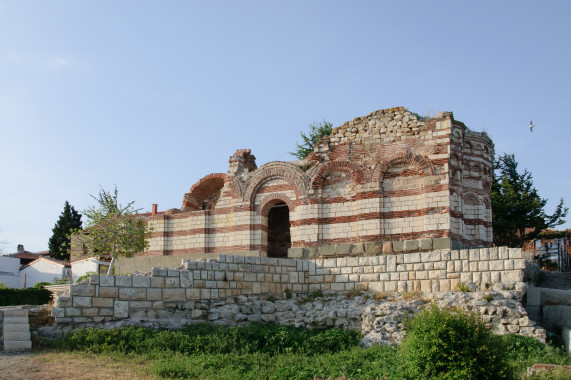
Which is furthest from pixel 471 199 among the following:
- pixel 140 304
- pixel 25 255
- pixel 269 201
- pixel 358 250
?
pixel 25 255

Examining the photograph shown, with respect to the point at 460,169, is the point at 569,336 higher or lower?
lower

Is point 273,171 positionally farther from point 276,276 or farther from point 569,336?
point 569,336

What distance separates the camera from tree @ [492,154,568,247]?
24.7 meters

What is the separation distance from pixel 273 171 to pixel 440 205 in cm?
594

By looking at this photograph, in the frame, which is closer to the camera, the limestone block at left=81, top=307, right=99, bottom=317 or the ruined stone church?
the limestone block at left=81, top=307, right=99, bottom=317

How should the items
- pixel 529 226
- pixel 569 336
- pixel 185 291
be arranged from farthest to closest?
pixel 529 226
pixel 185 291
pixel 569 336

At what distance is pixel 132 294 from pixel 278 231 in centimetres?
1015

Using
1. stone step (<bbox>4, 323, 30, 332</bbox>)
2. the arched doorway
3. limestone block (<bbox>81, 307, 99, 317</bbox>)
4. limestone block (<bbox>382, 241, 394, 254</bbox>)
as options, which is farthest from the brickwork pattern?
stone step (<bbox>4, 323, 30, 332</bbox>)

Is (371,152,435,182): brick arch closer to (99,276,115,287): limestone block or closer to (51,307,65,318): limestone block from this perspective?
(99,276,115,287): limestone block

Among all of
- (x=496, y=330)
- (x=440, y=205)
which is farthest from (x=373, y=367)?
(x=440, y=205)

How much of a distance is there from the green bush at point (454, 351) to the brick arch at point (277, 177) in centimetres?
1064

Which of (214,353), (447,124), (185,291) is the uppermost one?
(447,124)

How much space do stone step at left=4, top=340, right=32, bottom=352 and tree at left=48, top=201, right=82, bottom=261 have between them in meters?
29.4

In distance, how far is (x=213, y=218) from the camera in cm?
2066
